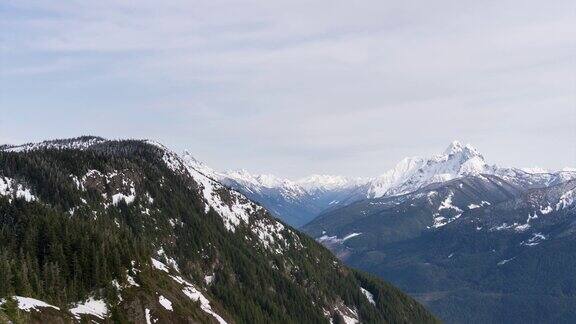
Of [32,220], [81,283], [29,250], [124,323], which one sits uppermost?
[32,220]

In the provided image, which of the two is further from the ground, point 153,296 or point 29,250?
point 29,250

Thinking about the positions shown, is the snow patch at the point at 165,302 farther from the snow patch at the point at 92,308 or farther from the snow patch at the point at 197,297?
the snow patch at the point at 197,297

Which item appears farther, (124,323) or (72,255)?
(72,255)

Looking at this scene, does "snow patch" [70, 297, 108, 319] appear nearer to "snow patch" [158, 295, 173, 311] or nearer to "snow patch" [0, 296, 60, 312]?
"snow patch" [0, 296, 60, 312]

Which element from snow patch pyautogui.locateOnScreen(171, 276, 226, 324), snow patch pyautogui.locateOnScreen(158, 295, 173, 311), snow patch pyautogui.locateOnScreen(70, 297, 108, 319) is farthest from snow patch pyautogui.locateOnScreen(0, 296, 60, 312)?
snow patch pyautogui.locateOnScreen(171, 276, 226, 324)

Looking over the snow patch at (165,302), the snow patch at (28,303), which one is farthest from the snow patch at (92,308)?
the snow patch at (165,302)

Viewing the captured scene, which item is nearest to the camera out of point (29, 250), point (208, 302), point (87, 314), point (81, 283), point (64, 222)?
point (87, 314)

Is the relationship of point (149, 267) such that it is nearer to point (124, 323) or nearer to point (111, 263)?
point (111, 263)

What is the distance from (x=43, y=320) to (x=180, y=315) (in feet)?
146

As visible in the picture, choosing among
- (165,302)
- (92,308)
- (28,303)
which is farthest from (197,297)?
(28,303)

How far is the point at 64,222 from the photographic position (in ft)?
469

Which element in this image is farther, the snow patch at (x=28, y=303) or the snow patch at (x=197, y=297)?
the snow patch at (x=197, y=297)

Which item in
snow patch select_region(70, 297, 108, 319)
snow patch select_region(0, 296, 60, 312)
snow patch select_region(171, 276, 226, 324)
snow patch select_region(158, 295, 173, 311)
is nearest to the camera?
snow patch select_region(0, 296, 60, 312)

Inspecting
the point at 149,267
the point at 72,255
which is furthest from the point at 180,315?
the point at 72,255
